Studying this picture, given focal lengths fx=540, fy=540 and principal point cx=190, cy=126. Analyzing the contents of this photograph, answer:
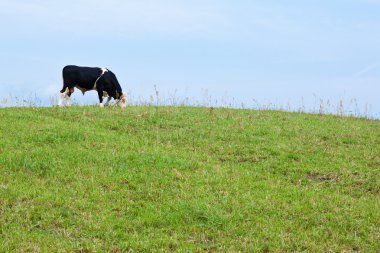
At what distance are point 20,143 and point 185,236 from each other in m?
6.19

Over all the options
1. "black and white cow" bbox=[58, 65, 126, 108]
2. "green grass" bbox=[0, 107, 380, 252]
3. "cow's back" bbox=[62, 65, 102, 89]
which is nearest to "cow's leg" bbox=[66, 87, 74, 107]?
"black and white cow" bbox=[58, 65, 126, 108]

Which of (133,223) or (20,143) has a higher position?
(20,143)

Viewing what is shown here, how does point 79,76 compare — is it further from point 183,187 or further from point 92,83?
point 183,187

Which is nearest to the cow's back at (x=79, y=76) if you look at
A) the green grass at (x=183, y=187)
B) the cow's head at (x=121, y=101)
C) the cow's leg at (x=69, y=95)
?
the cow's leg at (x=69, y=95)

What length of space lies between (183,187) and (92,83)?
1272cm

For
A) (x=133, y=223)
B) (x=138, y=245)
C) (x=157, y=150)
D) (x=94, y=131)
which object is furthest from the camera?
(x=94, y=131)

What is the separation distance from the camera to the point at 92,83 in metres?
21.9

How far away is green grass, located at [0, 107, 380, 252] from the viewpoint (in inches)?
320

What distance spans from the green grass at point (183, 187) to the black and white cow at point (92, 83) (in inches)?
196

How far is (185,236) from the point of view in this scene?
8164 millimetres

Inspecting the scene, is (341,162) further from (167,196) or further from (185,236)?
(185,236)

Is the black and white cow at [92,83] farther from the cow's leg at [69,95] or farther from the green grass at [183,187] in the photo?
the green grass at [183,187]

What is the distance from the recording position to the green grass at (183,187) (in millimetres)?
8133

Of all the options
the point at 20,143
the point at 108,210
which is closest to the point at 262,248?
the point at 108,210
